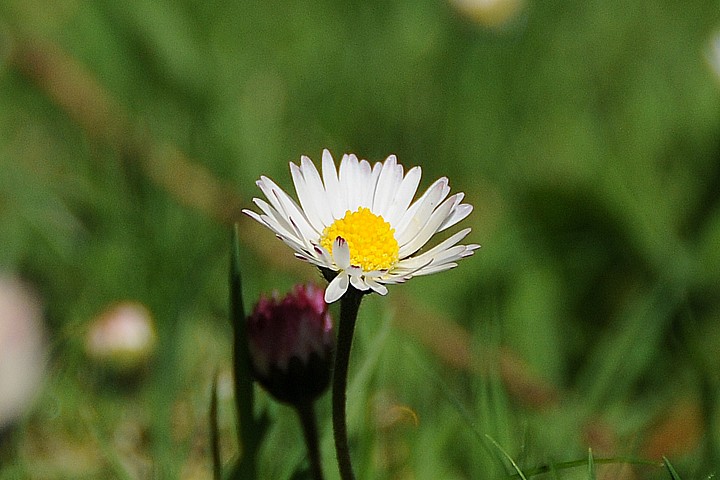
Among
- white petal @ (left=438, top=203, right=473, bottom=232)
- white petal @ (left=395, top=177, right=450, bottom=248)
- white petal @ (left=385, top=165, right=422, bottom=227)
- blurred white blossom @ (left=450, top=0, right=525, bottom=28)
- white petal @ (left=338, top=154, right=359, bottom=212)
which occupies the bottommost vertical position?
white petal @ (left=438, top=203, right=473, bottom=232)

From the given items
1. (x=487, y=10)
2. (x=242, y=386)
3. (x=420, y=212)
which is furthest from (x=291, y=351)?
(x=487, y=10)

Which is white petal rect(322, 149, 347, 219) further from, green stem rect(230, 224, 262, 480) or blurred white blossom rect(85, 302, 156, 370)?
blurred white blossom rect(85, 302, 156, 370)

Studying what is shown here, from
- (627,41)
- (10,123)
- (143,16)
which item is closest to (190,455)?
(10,123)

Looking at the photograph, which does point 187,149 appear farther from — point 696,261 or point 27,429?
point 696,261

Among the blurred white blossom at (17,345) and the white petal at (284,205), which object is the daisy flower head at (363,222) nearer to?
the white petal at (284,205)

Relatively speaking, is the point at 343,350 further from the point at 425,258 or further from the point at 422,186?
the point at 422,186

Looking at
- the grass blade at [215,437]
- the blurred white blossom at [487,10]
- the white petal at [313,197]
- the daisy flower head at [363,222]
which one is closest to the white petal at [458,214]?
the daisy flower head at [363,222]

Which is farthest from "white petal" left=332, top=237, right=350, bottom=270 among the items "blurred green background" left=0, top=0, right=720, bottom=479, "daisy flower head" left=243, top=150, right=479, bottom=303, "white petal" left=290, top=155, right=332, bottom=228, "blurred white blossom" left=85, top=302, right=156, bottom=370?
"blurred white blossom" left=85, top=302, right=156, bottom=370
